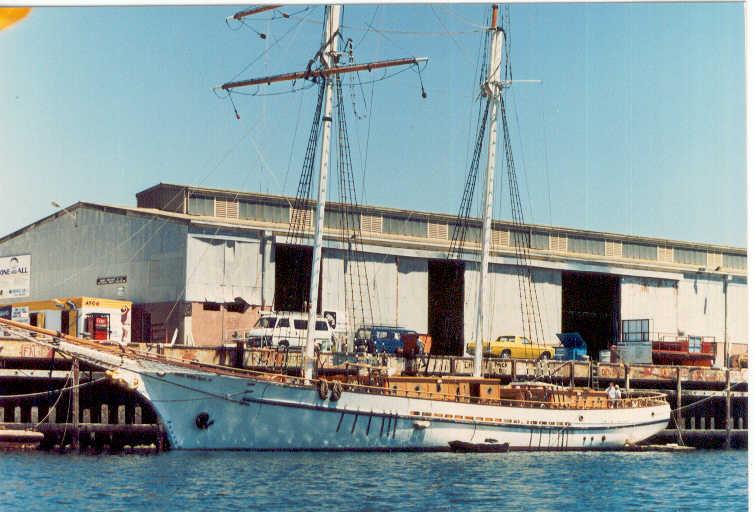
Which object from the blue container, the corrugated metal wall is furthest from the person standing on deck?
the corrugated metal wall

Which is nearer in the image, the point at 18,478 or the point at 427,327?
the point at 18,478

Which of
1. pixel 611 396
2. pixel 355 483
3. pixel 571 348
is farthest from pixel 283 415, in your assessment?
pixel 571 348

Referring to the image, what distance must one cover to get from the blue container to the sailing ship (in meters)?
9.29

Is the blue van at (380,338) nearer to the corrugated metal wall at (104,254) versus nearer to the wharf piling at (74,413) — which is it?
the corrugated metal wall at (104,254)

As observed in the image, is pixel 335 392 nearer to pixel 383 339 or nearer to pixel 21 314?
pixel 383 339

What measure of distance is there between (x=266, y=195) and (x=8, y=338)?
1424 cm

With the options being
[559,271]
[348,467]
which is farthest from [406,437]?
[559,271]

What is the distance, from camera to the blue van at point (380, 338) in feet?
151

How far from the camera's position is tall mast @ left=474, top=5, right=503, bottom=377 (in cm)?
Result: 4250

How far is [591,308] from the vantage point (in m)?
59.5

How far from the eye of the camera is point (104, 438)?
37.9 metres

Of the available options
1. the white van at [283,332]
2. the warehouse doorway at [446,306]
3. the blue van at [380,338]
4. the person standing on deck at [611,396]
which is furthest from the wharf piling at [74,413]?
the warehouse doorway at [446,306]

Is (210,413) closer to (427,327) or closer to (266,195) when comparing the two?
(266,195)

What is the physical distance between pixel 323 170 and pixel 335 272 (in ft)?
38.3
